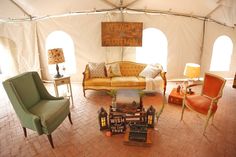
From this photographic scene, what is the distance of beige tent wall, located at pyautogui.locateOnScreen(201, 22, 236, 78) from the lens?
5508 mm

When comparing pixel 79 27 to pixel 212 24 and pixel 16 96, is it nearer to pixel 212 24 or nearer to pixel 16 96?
pixel 16 96

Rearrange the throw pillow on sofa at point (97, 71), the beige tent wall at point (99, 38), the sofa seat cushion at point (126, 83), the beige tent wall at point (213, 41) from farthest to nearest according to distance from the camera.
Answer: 1. the beige tent wall at point (213, 41)
2. the beige tent wall at point (99, 38)
3. the throw pillow on sofa at point (97, 71)
4. the sofa seat cushion at point (126, 83)

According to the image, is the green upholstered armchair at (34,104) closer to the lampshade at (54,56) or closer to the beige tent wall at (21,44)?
the lampshade at (54,56)

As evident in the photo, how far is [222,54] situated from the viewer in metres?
5.98

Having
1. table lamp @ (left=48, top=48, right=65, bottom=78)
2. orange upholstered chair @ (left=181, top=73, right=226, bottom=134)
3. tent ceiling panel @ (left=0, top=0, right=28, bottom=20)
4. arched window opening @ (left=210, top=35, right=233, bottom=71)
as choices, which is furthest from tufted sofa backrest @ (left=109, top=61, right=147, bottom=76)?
tent ceiling panel @ (left=0, top=0, right=28, bottom=20)

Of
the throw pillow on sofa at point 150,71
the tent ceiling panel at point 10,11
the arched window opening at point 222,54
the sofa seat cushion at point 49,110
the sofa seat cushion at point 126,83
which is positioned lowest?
the sofa seat cushion at point 49,110

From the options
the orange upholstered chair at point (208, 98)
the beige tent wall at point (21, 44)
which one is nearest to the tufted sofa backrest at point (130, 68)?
the orange upholstered chair at point (208, 98)

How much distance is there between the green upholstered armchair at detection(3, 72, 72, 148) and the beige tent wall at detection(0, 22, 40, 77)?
9.40ft

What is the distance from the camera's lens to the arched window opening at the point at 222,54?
5.76 metres

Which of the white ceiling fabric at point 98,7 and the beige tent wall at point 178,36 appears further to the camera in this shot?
the beige tent wall at point 178,36

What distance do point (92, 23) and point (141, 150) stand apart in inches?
163

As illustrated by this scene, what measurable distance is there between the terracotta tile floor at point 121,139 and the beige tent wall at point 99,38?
2271 millimetres

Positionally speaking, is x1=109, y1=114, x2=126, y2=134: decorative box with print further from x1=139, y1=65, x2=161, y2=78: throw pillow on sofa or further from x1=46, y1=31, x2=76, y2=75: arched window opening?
x1=46, y1=31, x2=76, y2=75: arched window opening

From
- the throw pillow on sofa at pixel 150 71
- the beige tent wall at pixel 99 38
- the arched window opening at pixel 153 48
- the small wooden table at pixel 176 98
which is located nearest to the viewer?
the small wooden table at pixel 176 98
